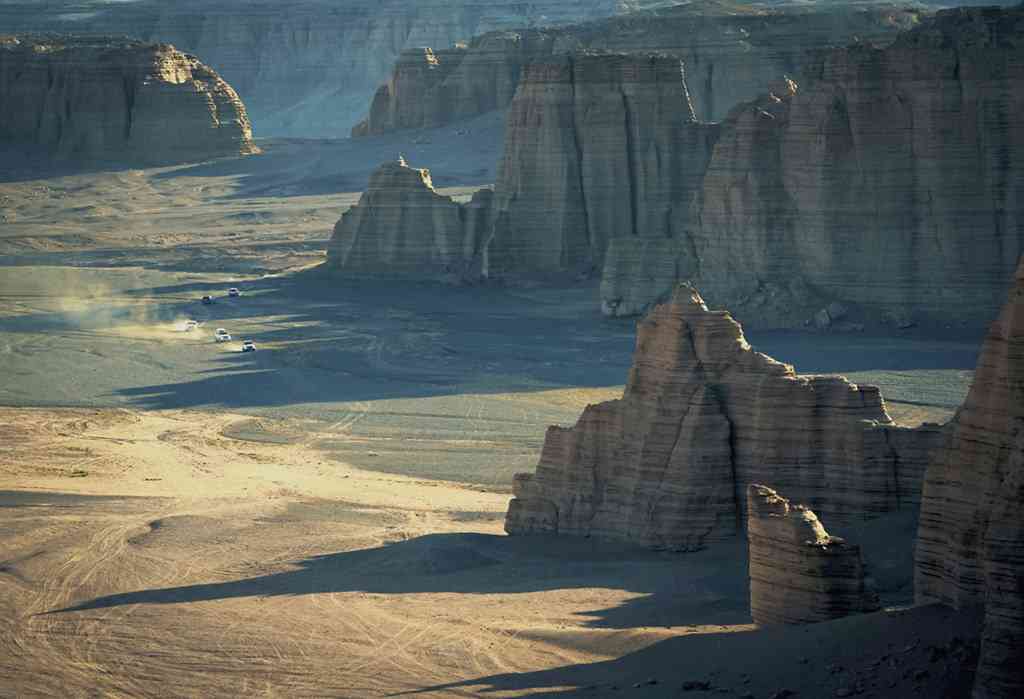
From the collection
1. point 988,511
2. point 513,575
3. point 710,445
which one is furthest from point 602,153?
point 988,511

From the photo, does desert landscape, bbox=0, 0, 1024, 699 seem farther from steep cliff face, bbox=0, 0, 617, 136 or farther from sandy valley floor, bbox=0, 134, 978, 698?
steep cliff face, bbox=0, 0, 617, 136

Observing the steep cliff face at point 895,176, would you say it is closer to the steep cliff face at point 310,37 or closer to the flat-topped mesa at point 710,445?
the flat-topped mesa at point 710,445

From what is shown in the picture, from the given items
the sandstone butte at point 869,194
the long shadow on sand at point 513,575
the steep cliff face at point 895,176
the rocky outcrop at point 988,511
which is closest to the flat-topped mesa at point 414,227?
the sandstone butte at point 869,194

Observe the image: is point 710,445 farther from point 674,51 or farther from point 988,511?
point 674,51

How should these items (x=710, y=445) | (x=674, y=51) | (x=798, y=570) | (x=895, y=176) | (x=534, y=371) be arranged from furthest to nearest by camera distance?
(x=674, y=51), (x=895, y=176), (x=534, y=371), (x=710, y=445), (x=798, y=570)

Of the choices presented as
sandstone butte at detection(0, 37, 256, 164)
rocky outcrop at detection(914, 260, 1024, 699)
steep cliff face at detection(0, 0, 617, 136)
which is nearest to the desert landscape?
rocky outcrop at detection(914, 260, 1024, 699)

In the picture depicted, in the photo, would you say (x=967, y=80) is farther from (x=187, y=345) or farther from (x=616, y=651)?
(x=616, y=651)

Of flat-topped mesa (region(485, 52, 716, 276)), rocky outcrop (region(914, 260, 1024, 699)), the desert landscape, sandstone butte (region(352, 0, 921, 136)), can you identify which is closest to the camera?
rocky outcrop (region(914, 260, 1024, 699))
